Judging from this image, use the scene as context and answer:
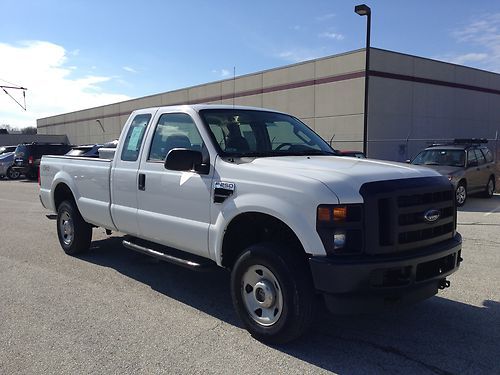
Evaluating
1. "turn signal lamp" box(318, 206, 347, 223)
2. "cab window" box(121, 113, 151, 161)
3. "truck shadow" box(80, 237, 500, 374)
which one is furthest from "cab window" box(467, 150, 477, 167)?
"turn signal lamp" box(318, 206, 347, 223)

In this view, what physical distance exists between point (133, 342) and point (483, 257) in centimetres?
516

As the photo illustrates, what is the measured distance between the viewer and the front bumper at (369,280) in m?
3.42

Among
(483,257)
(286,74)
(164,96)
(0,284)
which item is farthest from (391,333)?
(164,96)

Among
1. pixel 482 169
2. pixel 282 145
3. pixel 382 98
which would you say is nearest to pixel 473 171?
pixel 482 169

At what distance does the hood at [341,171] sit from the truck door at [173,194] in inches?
28.3

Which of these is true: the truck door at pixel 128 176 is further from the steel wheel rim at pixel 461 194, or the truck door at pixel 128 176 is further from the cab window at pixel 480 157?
the cab window at pixel 480 157

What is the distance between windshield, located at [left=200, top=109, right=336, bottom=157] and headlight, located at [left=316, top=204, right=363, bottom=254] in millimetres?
1364

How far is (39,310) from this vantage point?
4.78 m

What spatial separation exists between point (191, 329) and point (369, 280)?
68.6 inches

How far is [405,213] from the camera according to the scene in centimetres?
365

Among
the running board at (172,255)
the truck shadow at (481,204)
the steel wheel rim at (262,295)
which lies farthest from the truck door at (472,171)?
the steel wheel rim at (262,295)

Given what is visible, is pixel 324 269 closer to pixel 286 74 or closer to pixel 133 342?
pixel 133 342

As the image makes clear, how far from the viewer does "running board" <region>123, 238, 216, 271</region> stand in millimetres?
4646

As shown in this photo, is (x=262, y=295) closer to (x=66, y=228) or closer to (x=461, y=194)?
(x=66, y=228)
